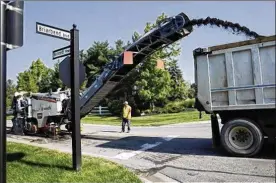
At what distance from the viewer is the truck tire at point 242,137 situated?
8.47 meters

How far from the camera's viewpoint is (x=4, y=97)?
3.96m

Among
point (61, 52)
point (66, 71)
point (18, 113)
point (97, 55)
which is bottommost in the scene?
point (18, 113)

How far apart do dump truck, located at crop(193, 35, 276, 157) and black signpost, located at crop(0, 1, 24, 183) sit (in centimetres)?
569

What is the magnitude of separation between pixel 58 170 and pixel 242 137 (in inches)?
181

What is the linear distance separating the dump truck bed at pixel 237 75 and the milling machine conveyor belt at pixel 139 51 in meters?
2.68

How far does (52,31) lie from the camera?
7.29 meters

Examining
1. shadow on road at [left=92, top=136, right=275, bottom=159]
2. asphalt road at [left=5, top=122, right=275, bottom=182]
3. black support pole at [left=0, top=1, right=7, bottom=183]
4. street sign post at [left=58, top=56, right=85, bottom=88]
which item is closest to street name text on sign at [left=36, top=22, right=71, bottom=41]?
street sign post at [left=58, top=56, right=85, bottom=88]

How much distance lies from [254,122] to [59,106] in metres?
A: 8.66

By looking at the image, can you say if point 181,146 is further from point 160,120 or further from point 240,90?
point 160,120

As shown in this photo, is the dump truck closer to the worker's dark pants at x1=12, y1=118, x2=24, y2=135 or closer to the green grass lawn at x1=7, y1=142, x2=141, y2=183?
the green grass lawn at x1=7, y1=142, x2=141, y2=183

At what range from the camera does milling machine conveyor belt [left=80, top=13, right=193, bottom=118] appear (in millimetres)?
11531

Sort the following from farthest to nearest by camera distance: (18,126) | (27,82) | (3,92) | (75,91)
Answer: (27,82), (18,126), (75,91), (3,92)

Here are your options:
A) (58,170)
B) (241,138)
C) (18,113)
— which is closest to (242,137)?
(241,138)

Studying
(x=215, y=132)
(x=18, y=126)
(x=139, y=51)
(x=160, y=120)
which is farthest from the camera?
(x=160, y=120)
